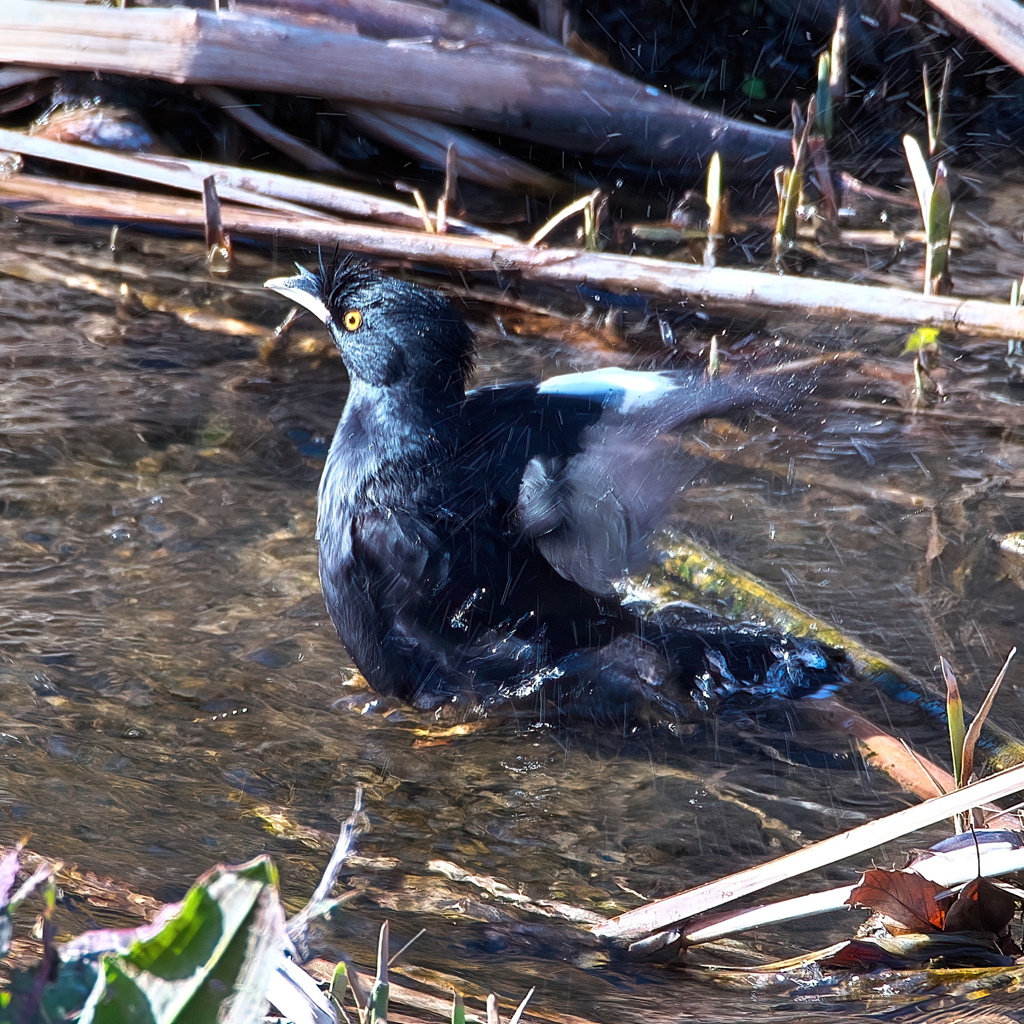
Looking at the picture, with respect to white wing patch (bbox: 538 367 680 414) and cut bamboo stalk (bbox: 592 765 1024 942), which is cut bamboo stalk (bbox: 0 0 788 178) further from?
cut bamboo stalk (bbox: 592 765 1024 942)

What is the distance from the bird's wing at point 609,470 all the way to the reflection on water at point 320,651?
52cm

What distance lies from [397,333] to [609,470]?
84cm

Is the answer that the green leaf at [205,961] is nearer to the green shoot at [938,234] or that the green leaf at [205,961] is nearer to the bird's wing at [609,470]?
the bird's wing at [609,470]

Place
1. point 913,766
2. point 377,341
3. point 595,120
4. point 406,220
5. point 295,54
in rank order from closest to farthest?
1. point 913,766
2. point 377,341
3. point 406,220
4. point 295,54
5. point 595,120

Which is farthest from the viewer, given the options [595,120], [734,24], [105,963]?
[734,24]

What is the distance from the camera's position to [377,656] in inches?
139

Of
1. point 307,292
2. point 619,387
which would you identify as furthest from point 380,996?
point 307,292

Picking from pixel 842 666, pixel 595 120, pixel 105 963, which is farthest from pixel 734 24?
pixel 105 963

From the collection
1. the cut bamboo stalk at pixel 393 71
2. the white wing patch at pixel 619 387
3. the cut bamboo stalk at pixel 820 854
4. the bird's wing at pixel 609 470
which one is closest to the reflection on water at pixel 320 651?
the cut bamboo stalk at pixel 820 854

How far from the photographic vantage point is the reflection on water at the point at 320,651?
8.64ft

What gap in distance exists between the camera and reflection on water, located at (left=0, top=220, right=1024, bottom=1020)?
2633mm

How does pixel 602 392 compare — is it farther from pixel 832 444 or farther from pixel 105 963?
pixel 105 963

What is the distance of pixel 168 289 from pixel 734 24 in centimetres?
352

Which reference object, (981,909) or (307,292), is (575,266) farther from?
(981,909)
